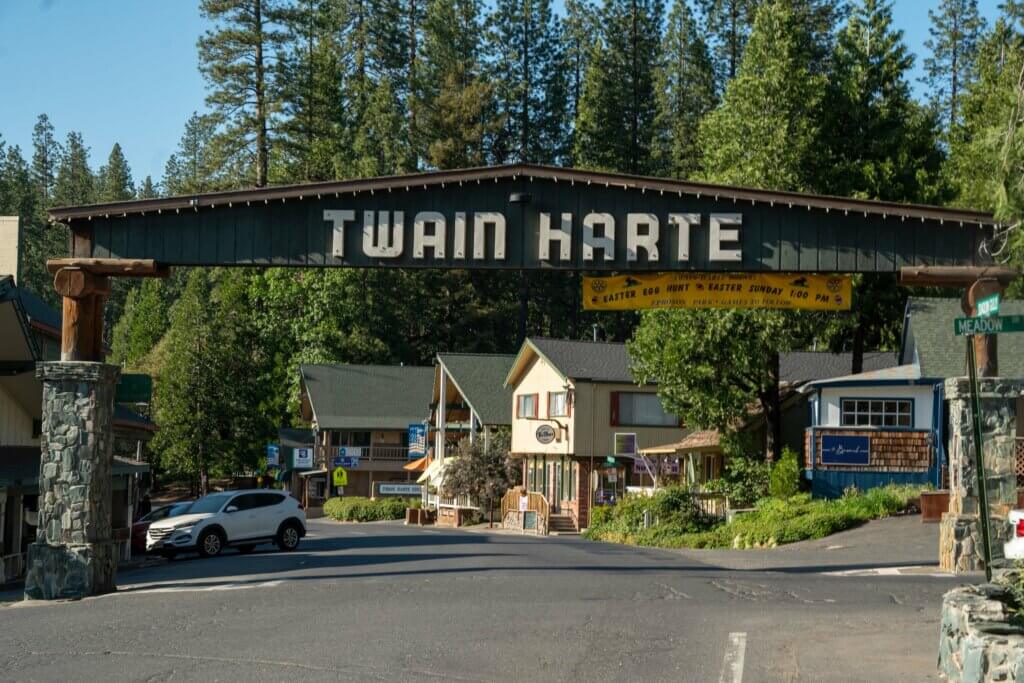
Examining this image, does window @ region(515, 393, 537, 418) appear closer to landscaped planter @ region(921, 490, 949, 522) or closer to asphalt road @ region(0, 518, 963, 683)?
landscaped planter @ region(921, 490, 949, 522)

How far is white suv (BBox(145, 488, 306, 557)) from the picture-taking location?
3231 cm

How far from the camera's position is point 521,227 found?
22.4 m

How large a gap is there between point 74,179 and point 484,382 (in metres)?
87.9

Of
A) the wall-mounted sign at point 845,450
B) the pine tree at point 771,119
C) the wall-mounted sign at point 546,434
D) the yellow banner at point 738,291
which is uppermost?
the pine tree at point 771,119

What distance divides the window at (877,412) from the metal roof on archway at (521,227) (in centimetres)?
1974

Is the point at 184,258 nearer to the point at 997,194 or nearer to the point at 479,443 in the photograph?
the point at 997,194

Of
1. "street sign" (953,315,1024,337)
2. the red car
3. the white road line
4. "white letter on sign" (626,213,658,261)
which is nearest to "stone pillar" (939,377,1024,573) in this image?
"white letter on sign" (626,213,658,261)

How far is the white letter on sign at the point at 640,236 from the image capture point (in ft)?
72.9

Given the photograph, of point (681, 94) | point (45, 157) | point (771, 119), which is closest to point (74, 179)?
point (45, 157)

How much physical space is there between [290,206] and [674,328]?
2383 cm

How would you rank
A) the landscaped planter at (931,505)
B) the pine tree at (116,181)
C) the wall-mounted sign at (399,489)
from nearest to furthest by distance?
1. the landscaped planter at (931,505)
2. the wall-mounted sign at (399,489)
3. the pine tree at (116,181)

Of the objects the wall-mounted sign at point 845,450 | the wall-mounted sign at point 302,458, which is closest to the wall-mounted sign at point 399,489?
the wall-mounted sign at point 302,458

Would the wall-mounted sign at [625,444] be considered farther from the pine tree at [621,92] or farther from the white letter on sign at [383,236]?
the white letter on sign at [383,236]

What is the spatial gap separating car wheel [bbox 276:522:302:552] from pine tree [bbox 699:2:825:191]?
19264mm
